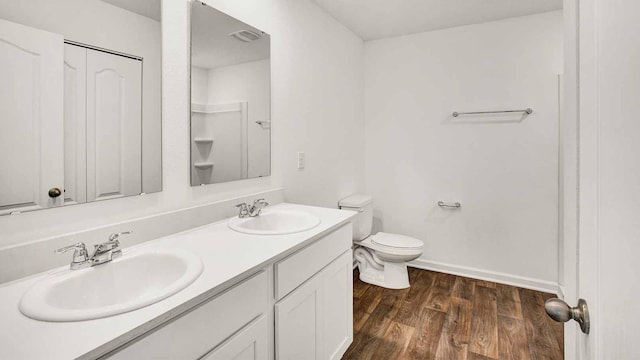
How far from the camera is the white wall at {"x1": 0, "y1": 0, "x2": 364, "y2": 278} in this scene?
45.8 inches

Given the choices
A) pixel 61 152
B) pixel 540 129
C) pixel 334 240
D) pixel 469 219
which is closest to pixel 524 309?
pixel 469 219

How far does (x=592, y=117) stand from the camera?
1.69 feet

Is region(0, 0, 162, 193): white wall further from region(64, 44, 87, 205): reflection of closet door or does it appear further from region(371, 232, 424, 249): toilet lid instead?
region(371, 232, 424, 249): toilet lid

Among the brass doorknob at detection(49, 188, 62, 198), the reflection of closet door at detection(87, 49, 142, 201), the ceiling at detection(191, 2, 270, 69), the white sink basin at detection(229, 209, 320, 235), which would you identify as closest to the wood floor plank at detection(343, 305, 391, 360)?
the white sink basin at detection(229, 209, 320, 235)

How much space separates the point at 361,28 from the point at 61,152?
265cm

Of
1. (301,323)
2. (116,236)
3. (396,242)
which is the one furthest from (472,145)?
(116,236)

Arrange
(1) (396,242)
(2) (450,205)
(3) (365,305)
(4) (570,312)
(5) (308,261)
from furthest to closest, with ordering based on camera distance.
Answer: (2) (450,205)
(1) (396,242)
(3) (365,305)
(5) (308,261)
(4) (570,312)

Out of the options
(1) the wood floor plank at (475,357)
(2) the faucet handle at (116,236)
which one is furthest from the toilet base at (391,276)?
(2) the faucet handle at (116,236)

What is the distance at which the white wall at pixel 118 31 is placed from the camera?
96cm

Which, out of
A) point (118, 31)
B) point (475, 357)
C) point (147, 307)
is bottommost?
point (475, 357)

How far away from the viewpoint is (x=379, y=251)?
264cm

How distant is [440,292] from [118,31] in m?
2.74

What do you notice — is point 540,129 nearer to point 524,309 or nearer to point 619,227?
point 524,309

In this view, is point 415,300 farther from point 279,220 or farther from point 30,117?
point 30,117
